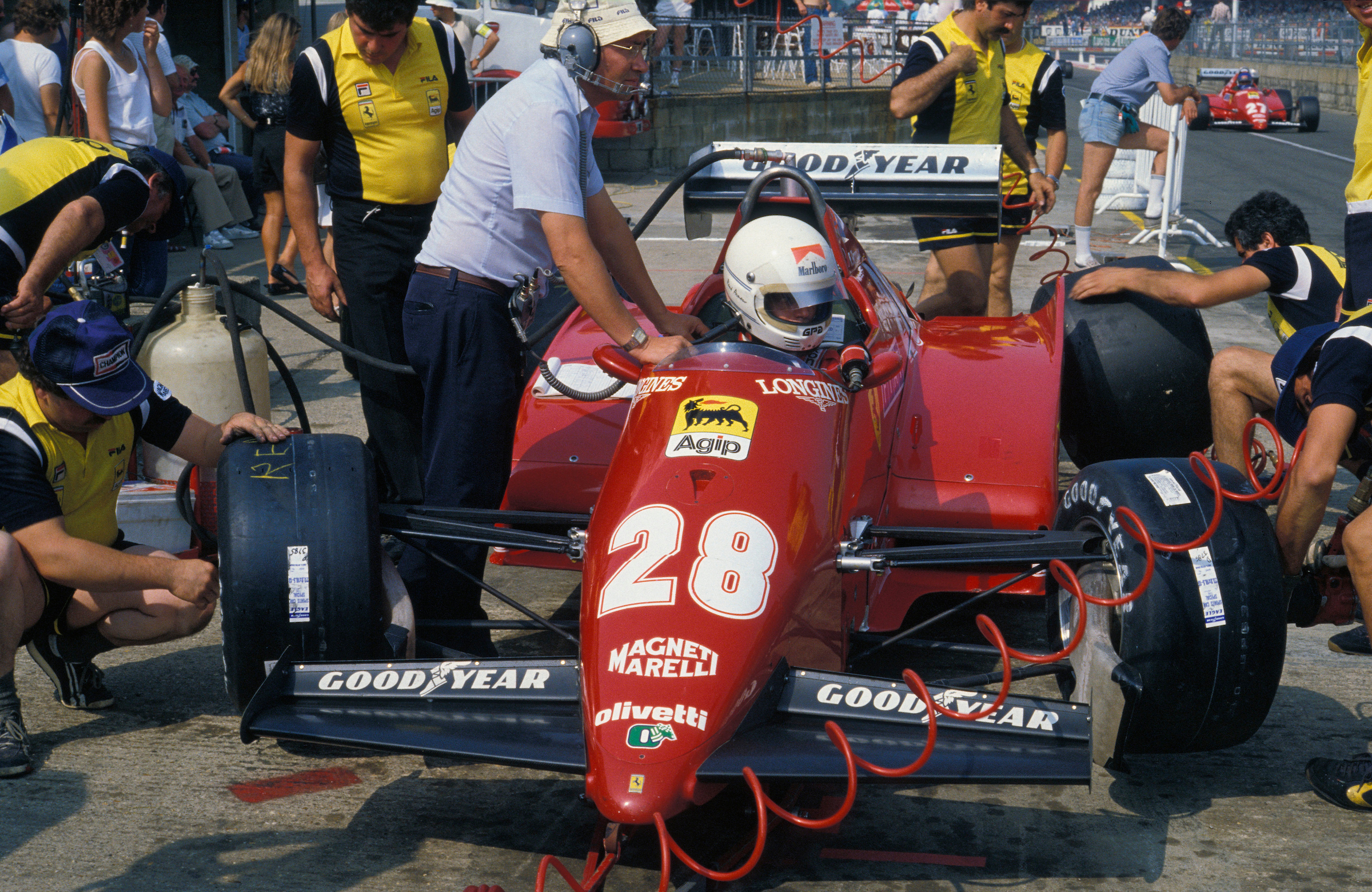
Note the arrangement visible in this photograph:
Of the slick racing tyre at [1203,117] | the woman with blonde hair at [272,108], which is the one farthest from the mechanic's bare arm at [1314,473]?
the slick racing tyre at [1203,117]

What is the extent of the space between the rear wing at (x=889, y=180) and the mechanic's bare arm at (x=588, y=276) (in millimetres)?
2073

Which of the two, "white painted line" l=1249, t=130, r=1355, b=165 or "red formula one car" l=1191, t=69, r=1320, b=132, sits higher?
"red formula one car" l=1191, t=69, r=1320, b=132

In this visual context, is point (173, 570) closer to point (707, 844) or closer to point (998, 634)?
point (707, 844)

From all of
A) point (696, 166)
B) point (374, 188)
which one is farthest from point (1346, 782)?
point (374, 188)

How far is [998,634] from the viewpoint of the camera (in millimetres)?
2875

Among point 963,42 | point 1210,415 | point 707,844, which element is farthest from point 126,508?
point 963,42

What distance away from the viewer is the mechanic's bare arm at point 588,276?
12.2ft

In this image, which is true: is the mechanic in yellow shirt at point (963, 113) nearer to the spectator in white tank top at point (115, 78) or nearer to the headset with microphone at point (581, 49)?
the headset with microphone at point (581, 49)

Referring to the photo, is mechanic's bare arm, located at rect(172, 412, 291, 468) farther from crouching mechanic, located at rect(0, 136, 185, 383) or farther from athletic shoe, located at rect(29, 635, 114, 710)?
crouching mechanic, located at rect(0, 136, 185, 383)

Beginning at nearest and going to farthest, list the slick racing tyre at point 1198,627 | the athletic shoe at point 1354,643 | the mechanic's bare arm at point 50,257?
the slick racing tyre at point 1198,627, the athletic shoe at point 1354,643, the mechanic's bare arm at point 50,257

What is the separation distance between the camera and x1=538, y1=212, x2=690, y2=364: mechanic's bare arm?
146 inches

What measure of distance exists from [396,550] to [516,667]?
1.76 metres

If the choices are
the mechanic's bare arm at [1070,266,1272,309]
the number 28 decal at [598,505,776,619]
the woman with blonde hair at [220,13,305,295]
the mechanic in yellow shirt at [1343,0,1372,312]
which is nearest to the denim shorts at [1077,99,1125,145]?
the mechanic's bare arm at [1070,266,1272,309]

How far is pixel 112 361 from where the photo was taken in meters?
3.62
